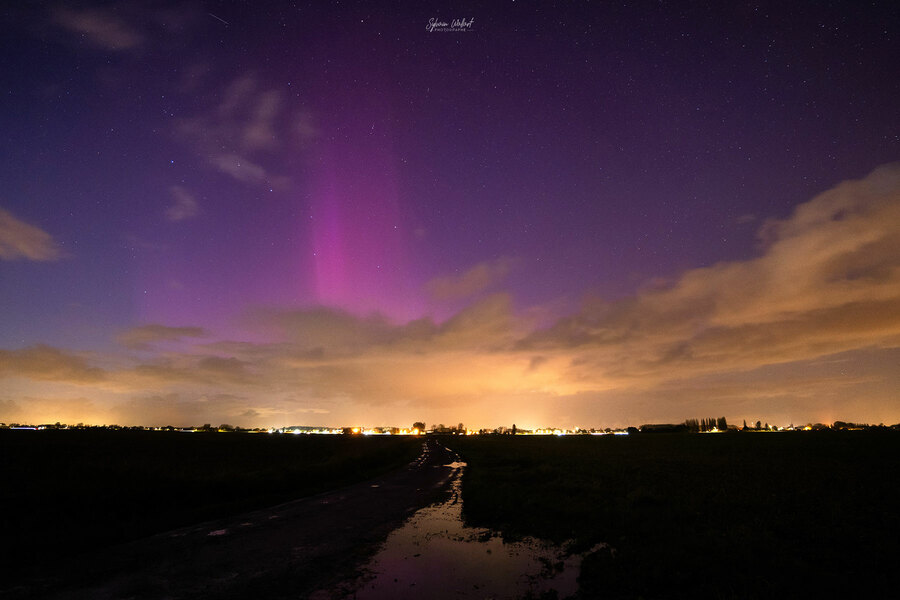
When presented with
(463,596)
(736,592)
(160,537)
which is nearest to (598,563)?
(736,592)

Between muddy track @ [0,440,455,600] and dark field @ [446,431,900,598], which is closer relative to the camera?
muddy track @ [0,440,455,600]

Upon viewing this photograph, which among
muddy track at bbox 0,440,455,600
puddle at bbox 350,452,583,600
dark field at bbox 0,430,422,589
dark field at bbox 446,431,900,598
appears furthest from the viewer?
dark field at bbox 0,430,422,589

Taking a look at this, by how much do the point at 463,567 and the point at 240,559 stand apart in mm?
6292

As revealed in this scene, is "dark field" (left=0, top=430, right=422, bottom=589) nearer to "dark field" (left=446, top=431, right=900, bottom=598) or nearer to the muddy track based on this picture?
the muddy track

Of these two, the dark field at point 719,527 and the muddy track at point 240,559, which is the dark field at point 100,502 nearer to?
the muddy track at point 240,559

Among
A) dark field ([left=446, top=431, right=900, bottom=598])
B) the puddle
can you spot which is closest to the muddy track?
the puddle

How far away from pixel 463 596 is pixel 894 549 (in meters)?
12.1

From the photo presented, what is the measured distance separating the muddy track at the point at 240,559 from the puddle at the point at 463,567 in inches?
34.1

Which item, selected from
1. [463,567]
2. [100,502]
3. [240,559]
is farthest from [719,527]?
[100,502]

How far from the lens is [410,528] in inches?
674

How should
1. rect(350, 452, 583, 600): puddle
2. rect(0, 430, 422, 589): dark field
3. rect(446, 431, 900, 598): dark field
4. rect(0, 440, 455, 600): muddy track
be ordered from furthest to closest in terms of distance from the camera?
rect(0, 430, 422, 589): dark field < rect(446, 431, 900, 598): dark field < rect(350, 452, 583, 600): puddle < rect(0, 440, 455, 600): muddy track

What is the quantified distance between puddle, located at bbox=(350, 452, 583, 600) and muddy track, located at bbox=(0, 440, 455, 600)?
87 centimetres

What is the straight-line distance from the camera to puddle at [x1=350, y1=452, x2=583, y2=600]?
10.4m

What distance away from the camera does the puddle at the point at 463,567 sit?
1038 centimetres
